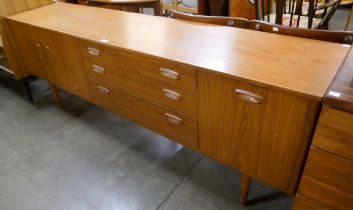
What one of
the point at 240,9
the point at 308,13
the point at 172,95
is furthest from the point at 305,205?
the point at 240,9

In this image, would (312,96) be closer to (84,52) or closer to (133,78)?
(133,78)

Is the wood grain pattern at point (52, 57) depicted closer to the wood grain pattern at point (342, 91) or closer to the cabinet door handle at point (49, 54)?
the cabinet door handle at point (49, 54)

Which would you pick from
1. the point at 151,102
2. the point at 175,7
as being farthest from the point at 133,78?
the point at 175,7

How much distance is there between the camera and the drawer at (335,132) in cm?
70

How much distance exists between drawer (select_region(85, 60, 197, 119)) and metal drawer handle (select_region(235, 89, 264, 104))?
0.22 metres

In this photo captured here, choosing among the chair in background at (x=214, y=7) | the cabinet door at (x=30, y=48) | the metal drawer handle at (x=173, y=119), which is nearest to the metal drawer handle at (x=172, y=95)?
the metal drawer handle at (x=173, y=119)

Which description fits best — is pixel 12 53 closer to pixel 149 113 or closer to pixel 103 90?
pixel 103 90

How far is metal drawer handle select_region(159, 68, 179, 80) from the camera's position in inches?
43.8

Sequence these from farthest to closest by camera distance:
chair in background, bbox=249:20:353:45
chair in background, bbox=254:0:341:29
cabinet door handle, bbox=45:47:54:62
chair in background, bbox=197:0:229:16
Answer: chair in background, bbox=197:0:229:16 < cabinet door handle, bbox=45:47:54:62 < chair in background, bbox=254:0:341:29 < chair in background, bbox=249:20:353:45

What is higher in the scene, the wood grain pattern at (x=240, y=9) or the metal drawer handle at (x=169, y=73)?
the metal drawer handle at (x=169, y=73)

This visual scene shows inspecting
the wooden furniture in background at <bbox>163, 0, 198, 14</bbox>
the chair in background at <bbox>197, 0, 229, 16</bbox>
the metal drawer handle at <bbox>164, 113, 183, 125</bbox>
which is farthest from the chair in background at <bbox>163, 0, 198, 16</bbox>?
the metal drawer handle at <bbox>164, 113, 183, 125</bbox>

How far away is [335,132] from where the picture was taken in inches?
28.9

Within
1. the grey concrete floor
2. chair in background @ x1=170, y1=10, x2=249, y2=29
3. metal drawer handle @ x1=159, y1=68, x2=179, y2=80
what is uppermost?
chair in background @ x1=170, y1=10, x2=249, y2=29

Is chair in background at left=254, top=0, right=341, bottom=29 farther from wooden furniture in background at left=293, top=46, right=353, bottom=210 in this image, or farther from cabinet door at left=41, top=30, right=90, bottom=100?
cabinet door at left=41, top=30, right=90, bottom=100
